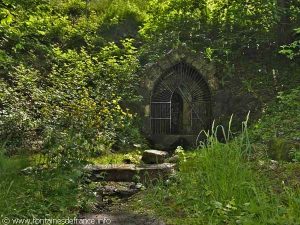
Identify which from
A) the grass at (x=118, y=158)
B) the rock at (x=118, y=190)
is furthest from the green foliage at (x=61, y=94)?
the rock at (x=118, y=190)

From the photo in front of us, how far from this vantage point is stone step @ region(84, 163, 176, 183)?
6.90 meters

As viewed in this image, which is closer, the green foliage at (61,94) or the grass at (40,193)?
the grass at (40,193)

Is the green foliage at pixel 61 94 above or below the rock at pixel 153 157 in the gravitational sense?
above

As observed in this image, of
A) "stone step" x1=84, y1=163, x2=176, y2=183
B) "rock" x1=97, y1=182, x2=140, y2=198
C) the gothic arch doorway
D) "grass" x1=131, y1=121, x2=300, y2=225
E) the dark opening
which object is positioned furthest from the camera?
the dark opening

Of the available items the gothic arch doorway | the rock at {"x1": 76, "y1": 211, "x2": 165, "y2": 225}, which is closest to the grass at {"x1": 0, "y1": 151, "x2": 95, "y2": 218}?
the rock at {"x1": 76, "y1": 211, "x2": 165, "y2": 225}

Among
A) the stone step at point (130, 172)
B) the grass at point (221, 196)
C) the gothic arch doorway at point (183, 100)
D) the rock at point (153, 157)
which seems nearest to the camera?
the grass at point (221, 196)

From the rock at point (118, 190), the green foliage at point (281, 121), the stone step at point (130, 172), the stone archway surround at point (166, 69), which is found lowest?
the rock at point (118, 190)

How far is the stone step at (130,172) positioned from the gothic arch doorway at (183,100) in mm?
4452

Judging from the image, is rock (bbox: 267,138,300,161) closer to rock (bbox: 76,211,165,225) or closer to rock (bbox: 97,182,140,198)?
rock (bbox: 97,182,140,198)

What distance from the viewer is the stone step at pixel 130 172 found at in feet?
22.6

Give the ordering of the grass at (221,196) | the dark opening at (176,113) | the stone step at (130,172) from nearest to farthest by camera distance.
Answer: the grass at (221,196)
the stone step at (130,172)
the dark opening at (176,113)

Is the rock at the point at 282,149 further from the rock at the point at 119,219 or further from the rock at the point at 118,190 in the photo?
the rock at the point at 119,219

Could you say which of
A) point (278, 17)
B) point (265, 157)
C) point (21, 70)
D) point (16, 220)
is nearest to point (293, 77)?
point (278, 17)

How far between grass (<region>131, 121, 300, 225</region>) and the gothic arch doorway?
6.21 metres
